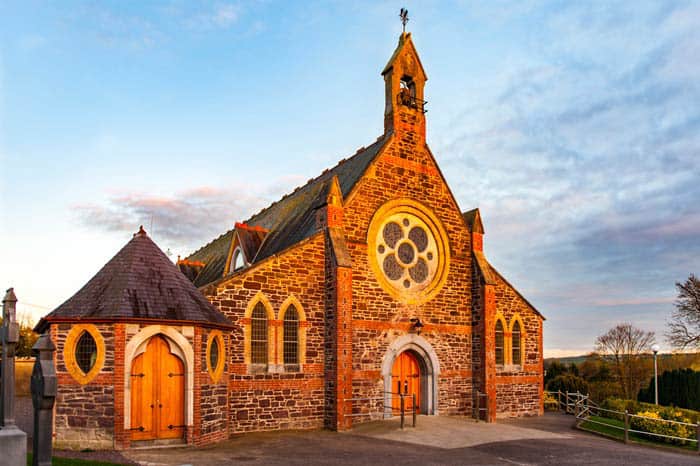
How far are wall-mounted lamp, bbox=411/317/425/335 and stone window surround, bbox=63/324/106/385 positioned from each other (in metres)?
12.0

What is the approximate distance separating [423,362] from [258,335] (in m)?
7.33

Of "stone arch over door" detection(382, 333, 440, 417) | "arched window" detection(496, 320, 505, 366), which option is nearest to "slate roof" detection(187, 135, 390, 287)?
"stone arch over door" detection(382, 333, 440, 417)

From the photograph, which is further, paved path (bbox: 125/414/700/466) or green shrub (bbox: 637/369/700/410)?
green shrub (bbox: 637/369/700/410)

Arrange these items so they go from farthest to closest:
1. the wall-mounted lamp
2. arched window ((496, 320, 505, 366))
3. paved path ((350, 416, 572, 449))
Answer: arched window ((496, 320, 505, 366)) → the wall-mounted lamp → paved path ((350, 416, 572, 449))

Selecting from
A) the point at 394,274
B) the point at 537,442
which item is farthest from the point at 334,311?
the point at 537,442

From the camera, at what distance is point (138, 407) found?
16750 mm

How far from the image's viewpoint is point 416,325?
2427 cm

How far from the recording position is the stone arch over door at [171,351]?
54.0 feet

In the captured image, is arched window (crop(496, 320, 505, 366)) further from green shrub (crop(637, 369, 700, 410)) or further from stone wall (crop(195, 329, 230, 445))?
stone wall (crop(195, 329, 230, 445))

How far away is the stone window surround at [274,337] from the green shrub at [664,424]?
40.7 ft

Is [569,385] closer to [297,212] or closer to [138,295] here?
[297,212]

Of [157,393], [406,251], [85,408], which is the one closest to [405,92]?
[406,251]

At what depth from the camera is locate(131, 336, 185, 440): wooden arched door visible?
16.8m

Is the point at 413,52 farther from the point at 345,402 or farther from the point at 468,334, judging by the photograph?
the point at 345,402
